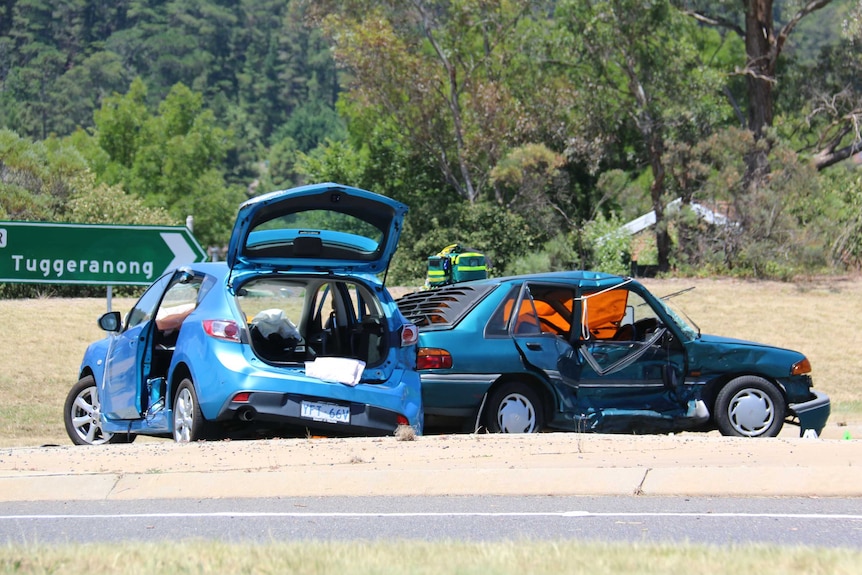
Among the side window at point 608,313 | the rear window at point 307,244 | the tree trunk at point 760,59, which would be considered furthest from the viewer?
the tree trunk at point 760,59

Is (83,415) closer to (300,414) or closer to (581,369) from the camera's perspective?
(300,414)

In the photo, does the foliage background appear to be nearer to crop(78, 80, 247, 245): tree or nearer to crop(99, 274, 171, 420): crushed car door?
crop(99, 274, 171, 420): crushed car door

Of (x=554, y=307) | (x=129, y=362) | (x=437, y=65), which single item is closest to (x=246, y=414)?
(x=129, y=362)

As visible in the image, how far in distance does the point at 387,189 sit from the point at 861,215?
46.9 ft

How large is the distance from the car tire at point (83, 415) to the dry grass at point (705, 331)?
2085mm

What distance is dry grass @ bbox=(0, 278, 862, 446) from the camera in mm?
14672

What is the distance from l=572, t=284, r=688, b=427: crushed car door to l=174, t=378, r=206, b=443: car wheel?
11.5ft

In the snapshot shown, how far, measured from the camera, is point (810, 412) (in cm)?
1074

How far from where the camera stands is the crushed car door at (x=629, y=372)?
34.9 ft

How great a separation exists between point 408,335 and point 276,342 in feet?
3.57

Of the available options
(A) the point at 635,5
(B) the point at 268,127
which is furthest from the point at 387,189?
(B) the point at 268,127

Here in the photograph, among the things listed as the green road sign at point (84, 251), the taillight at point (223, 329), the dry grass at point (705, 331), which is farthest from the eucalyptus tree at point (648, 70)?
the taillight at point (223, 329)

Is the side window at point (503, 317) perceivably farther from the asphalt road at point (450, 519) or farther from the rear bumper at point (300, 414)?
the asphalt road at point (450, 519)

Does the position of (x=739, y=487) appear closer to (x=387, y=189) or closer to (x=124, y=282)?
(x=124, y=282)
